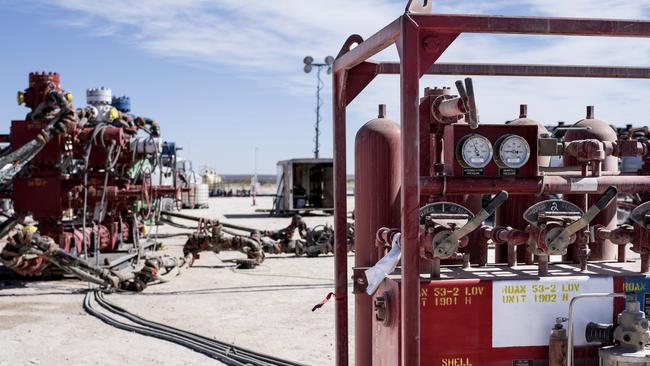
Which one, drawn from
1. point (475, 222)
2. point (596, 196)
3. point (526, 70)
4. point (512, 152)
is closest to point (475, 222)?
point (475, 222)

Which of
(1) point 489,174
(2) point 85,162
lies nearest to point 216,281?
(2) point 85,162

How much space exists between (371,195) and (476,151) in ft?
2.98

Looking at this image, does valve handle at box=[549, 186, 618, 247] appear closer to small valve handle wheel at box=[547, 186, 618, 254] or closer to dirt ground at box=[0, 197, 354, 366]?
small valve handle wheel at box=[547, 186, 618, 254]

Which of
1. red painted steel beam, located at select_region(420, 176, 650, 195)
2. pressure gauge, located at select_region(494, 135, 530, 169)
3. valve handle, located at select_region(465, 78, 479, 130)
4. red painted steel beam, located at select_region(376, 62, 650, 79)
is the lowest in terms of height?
red painted steel beam, located at select_region(420, 176, 650, 195)

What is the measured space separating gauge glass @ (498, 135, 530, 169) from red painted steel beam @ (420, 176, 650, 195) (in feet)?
0.31

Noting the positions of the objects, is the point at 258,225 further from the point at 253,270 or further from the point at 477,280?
the point at 477,280

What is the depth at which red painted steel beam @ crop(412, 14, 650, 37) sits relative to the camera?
3297mm

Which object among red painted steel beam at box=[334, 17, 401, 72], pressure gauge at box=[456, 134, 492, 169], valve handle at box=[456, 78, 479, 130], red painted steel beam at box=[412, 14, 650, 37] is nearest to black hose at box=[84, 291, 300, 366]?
red painted steel beam at box=[334, 17, 401, 72]

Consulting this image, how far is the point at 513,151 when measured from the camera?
406cm

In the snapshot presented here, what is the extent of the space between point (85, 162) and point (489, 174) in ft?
30.6

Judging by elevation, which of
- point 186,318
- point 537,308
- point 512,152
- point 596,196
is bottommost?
point 186,318

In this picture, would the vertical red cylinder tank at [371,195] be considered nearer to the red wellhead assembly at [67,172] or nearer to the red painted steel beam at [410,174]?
the red painted steel beam at [410,174]

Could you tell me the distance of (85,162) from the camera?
39.7ft

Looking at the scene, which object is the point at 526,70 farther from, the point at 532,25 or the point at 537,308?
the point at 537,308
